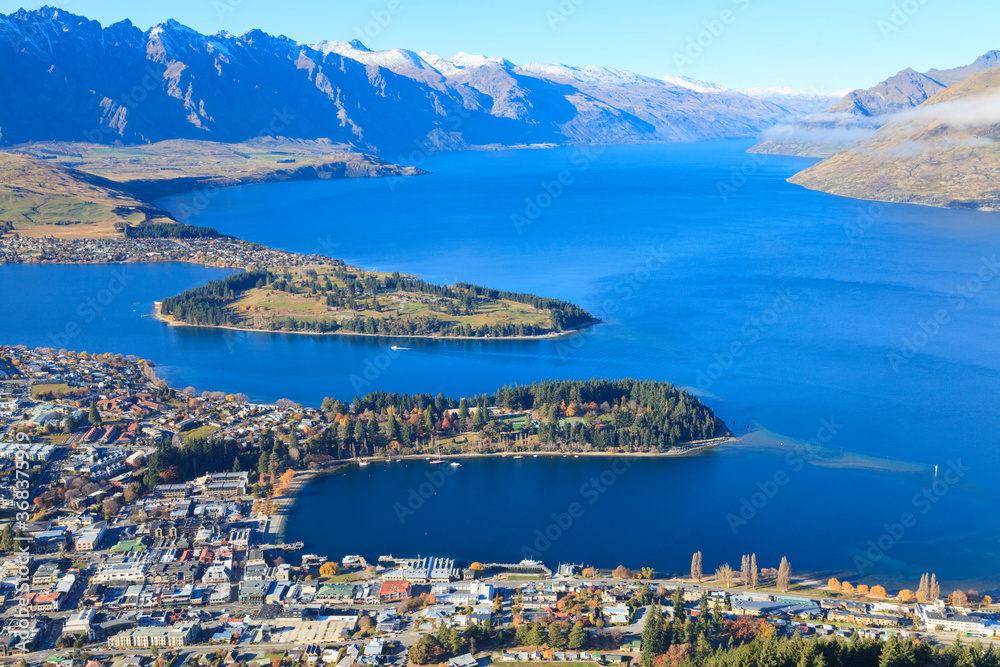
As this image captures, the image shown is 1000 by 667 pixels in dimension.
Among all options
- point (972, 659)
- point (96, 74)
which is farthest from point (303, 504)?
point (96, 74)

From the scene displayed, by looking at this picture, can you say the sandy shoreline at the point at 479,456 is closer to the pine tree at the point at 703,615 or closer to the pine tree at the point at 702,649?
the pine tree at the point at 703,615

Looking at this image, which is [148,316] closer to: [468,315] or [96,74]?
[468,315]

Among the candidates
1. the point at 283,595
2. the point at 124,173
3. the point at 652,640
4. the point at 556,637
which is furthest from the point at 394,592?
the point at 124,173

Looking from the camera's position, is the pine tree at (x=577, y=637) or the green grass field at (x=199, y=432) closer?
the pine tree at (x=577, y=637)

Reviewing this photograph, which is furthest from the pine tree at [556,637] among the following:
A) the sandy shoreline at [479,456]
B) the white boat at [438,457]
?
the white boat at [438,457]

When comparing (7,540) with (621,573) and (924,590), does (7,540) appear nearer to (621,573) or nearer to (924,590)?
(621,573)

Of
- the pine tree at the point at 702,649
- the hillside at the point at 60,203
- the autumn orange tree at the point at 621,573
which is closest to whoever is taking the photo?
the pine tree at the point at 702,649

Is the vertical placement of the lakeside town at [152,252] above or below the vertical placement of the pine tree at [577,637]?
above
